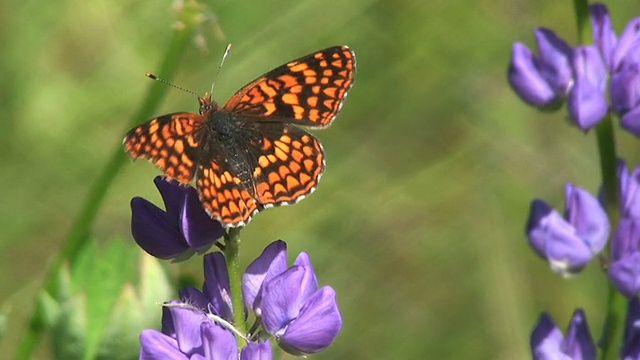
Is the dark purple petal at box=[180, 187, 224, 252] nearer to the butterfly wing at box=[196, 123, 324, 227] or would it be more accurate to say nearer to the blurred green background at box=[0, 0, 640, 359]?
the butterfly wing at box=[196, 123, 324, 227]

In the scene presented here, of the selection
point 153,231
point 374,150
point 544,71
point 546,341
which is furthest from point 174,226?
point 374,150

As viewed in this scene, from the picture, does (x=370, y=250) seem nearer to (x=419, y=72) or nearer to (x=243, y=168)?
(x=419, y=72)

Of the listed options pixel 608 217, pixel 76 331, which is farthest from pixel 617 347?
pixel 76 331

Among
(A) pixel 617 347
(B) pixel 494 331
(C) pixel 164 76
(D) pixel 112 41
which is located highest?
(D) pixel 112 41

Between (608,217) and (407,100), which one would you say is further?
(407,100)

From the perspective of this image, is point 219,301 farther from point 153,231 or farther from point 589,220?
point 589,220

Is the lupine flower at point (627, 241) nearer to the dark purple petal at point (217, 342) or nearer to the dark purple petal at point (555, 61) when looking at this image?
the dark purple petal at point (555, 61)

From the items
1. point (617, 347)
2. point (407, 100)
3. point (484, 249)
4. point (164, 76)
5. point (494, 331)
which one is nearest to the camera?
point (617, 347)

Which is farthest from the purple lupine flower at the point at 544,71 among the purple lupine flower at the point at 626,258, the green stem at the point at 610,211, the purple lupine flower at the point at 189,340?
the purple lupine flower at the point at 189,340
